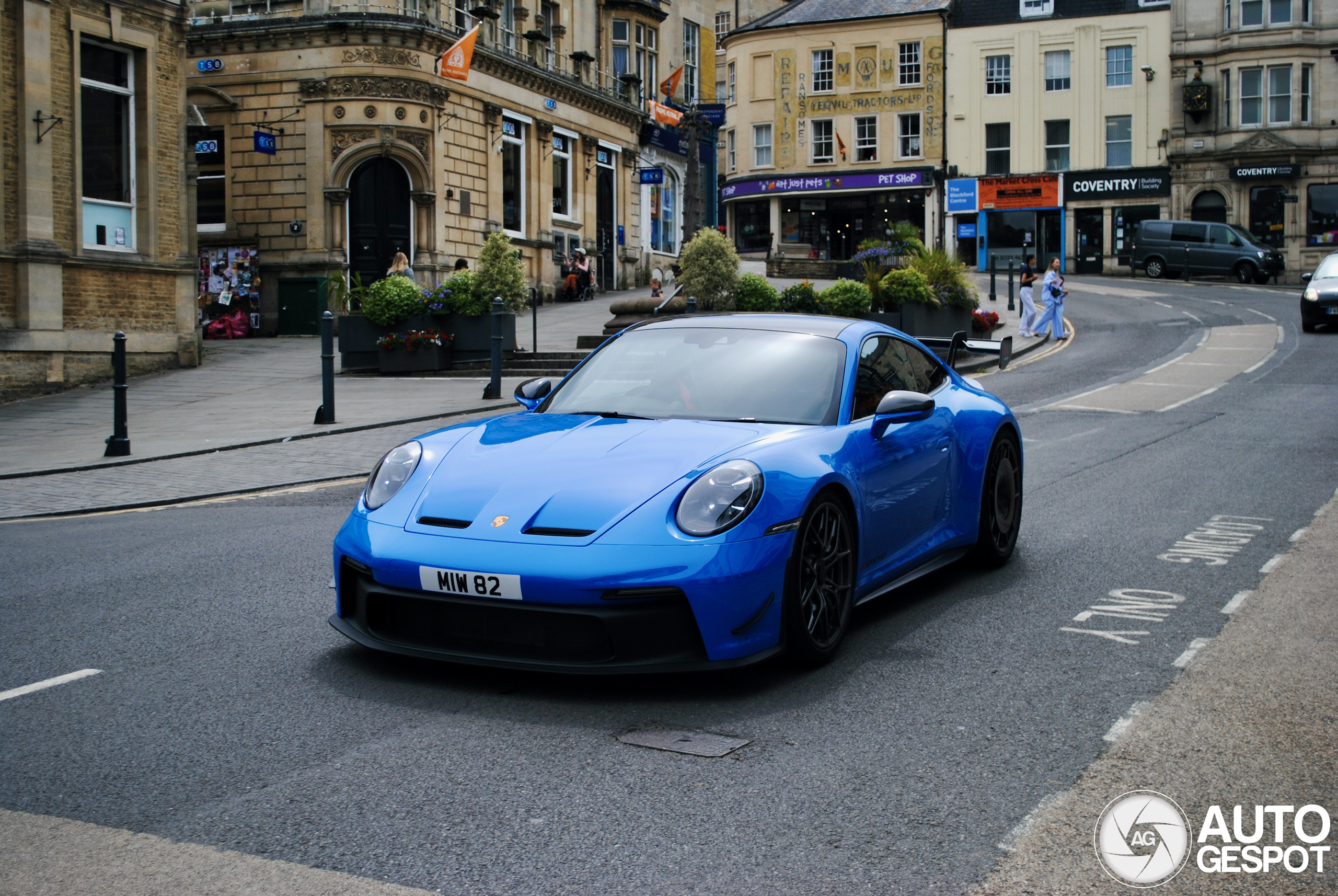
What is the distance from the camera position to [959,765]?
384 centimetres

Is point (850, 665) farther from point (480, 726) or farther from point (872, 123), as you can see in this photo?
point (872, 123)

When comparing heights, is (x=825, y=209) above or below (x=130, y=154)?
above

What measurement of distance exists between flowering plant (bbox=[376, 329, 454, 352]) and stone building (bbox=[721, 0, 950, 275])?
36.3m

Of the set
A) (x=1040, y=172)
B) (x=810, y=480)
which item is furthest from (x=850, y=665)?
(x=1040, y=172)

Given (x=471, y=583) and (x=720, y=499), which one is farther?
(x=720, y=499)

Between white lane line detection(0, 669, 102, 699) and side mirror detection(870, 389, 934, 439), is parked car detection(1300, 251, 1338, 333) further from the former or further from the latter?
white lane line detection(0, 669, 102, 699)

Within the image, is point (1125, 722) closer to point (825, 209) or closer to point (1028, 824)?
point (1028, 824)

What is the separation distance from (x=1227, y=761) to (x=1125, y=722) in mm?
420

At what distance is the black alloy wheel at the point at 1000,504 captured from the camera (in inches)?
265

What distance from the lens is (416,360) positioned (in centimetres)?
2142

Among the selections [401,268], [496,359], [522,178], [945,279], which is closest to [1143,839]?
[496,359]

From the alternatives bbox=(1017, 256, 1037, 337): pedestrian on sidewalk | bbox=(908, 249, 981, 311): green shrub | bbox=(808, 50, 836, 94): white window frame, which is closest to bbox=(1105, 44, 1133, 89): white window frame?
bbox=(808, 50, 836, 94): white window frame

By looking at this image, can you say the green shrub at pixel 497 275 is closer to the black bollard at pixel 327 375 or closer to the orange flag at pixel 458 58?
the black bollard at pixel 327 375

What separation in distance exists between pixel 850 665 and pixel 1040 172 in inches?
2135
